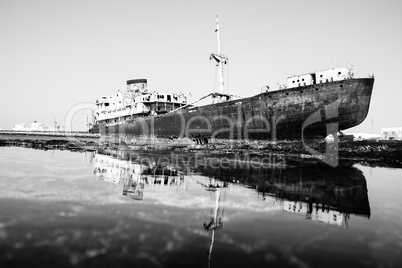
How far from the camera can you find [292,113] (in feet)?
78.4

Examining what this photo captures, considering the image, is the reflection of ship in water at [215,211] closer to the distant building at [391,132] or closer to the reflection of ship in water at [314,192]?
the reflection of ship in water at [314,192]

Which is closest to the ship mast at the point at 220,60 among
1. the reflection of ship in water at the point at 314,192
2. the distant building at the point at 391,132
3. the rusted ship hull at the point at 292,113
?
the rusted ship hull at the point at 292,113

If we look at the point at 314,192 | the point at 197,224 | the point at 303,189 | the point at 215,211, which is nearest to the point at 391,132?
the point at 303,189

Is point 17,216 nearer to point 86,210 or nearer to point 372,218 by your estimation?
point 86,210

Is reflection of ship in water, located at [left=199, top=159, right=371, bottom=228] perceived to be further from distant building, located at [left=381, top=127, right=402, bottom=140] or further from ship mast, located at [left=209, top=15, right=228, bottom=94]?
distant building, located at [left=381, top=127, right=402, bottom=140]

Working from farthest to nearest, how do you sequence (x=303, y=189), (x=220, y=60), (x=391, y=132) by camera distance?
(x=391, y=132)
(x=220, y=60)
(x=303, y=189)

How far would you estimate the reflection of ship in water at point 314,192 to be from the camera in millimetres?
4820

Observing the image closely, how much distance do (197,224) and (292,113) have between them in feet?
72.5

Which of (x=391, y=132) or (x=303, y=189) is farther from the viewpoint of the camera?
(x=391, y=132)

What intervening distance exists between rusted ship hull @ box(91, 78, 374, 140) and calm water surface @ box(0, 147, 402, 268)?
54.7 ft

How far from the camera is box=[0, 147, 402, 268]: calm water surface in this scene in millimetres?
2822

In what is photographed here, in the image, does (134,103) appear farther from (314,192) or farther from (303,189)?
(314,192)

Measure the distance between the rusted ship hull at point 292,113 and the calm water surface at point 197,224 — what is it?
16.7 m

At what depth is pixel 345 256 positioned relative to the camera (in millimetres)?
2949
